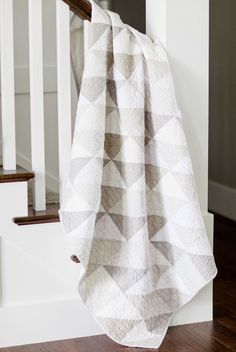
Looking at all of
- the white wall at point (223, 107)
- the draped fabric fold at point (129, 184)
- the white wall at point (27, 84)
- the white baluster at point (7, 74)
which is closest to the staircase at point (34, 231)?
the white baluster at point (7, 74)

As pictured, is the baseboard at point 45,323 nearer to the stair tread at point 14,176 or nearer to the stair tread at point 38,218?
the stair tread at point 38,218

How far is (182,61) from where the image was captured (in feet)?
8.88

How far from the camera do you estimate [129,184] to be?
2.55 meters

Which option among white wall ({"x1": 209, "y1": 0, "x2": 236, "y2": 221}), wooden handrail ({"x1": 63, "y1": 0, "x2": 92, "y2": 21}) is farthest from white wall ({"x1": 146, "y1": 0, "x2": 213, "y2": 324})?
white wall ({"x1": 209, "y1": 0, "x2": 236, "y2": 221})

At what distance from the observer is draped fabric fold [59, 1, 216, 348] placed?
2.48 metres

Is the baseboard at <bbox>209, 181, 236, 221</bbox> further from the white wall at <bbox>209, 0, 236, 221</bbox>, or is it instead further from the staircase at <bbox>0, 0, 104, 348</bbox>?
the staircase at <bbox>0, 0, 104, 348</bbox>

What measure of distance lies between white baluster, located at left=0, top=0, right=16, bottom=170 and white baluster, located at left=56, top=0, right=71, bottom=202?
151 mm

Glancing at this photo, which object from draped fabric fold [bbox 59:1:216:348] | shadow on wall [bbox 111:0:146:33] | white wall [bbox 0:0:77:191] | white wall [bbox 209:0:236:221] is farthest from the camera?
shadow on wall [bbox 111:0:146:33]

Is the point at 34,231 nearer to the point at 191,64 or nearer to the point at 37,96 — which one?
the point at 37,96

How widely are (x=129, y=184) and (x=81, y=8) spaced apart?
563 millimetres

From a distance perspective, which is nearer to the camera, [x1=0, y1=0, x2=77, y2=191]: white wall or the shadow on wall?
[x1=0, y1=0, x2=77, y2=191]: white wall

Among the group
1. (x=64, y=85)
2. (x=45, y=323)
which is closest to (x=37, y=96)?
(x=64, y=85)

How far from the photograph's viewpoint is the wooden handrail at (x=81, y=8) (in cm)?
255

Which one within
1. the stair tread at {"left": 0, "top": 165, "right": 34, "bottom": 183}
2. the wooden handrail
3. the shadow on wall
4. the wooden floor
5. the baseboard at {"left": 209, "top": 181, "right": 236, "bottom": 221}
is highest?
the shadow on wall
